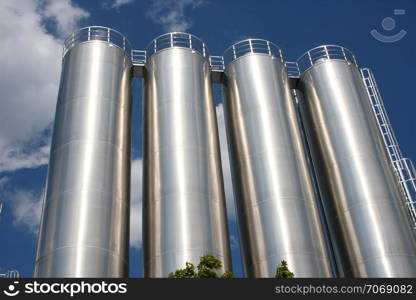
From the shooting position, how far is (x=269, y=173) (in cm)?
2661

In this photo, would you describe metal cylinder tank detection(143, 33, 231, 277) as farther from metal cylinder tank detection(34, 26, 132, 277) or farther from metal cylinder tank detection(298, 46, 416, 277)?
metal cylinder tank detection(298, 46, 416, 277)

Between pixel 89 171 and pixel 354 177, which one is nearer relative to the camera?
pixel 89 171

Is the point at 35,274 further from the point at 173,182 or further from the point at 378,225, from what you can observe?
the point at 378,225

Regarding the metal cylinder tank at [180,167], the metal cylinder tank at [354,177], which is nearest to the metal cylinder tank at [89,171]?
the metal cylinder tank at [180,167]

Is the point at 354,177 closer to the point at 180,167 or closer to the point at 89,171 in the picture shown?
the point at 180,167

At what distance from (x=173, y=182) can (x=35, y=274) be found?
7.44 meters

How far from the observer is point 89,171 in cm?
2445

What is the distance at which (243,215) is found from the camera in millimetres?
27000

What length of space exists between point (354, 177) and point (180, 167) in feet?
30.9

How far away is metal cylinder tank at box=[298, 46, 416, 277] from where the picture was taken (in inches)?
993

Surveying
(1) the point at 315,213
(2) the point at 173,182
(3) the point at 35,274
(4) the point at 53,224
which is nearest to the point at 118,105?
(2) the point at 173,182

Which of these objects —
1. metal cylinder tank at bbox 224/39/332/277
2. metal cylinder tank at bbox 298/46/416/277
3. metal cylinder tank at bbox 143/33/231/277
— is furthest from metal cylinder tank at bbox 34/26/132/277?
metal cylinder tank at bbox 298/46/416/277

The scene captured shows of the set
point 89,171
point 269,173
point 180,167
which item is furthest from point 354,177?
point 89,171

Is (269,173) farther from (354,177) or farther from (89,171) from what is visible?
(89,171)
